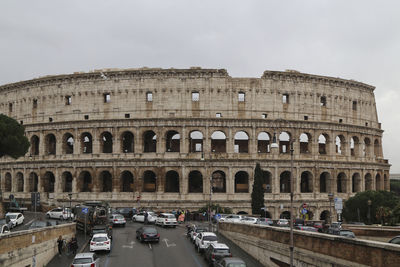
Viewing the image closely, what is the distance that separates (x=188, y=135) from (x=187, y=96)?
5.53m

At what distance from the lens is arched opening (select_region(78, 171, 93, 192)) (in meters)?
58.7

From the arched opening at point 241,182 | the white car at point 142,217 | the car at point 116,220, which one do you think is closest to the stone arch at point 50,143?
the white car at point 142,217

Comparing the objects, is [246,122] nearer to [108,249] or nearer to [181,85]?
[181,85]

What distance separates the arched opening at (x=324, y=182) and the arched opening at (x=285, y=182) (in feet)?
17.0

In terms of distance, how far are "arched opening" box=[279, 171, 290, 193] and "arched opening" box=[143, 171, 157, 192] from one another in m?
19.2

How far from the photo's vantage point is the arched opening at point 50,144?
6185 centimetres

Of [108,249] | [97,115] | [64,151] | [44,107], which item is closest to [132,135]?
[97,115]

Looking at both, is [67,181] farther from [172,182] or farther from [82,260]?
[82,260]

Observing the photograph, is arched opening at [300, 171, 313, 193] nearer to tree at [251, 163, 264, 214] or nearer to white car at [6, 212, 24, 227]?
tree at [251, 163, 264, 214]

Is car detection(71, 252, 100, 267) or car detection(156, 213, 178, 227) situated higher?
car detection(71, 252, 100, 267)

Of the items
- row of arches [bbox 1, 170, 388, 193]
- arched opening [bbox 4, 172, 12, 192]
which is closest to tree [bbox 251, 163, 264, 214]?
row of arches [bbox 1, 170, 388, 193]

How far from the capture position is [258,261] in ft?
97.2

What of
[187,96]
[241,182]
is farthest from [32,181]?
[241,182]

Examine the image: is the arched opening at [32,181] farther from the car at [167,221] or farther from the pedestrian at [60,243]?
the pedestrian at [60,243]
